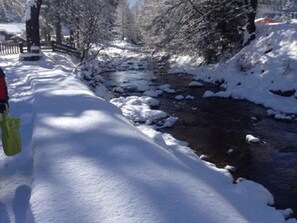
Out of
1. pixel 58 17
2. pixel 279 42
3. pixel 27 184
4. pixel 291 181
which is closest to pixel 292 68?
pixel 279 42

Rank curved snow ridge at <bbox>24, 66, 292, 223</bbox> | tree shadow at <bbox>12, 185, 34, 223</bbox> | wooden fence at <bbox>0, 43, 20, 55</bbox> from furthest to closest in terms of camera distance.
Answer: wooden fence at <bbox>0, 43, 20, 55</bbox>
tree shadow at <bbox>12, 185, 34, 223</bbox>
curved snow ridge at <bbox>24, 66, 292, 223</bbox>

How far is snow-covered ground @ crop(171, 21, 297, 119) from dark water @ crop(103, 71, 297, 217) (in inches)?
33.5

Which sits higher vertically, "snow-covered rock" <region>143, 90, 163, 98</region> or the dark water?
"snow-covered rock" <region>143, 90, 163, 98</region>

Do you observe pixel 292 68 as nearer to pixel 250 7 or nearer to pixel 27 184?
pixel 250 7

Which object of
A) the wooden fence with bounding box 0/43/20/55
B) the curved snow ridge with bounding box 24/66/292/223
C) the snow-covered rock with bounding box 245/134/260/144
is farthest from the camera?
the wooden fence with bounding box 0/43/20/55

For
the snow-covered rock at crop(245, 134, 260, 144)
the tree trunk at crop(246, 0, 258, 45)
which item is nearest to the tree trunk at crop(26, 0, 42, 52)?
the tree trunk at crop(246, 0, 258, 45)

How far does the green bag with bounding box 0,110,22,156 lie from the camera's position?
4633 mm

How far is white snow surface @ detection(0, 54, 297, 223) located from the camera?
11.3ft

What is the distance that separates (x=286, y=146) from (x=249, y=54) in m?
10.6

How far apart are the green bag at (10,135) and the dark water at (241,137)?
15.7 feet

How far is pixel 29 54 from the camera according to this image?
18.4 meters

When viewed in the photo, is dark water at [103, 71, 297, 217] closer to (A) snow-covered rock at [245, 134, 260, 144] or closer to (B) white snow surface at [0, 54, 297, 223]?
(A) snow-covered rock at [245, 134, 260, 144]

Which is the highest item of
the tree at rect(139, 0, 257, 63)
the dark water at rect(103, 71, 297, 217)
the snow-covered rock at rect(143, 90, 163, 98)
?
the tree at rect(139, 0, 257, 63)

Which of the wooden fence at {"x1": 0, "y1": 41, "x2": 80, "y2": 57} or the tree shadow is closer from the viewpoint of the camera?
the tree shadow
